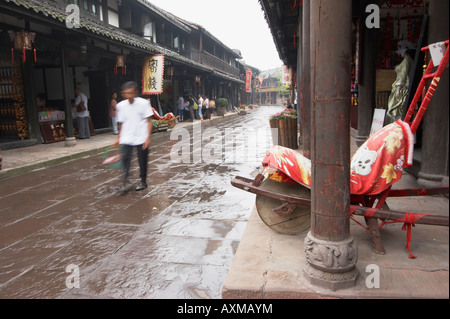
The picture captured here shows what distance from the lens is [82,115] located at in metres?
12.8

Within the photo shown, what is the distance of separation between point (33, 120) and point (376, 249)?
1126 centimetres

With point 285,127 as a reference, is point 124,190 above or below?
below

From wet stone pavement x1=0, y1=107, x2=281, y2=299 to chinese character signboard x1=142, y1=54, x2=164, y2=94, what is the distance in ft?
26.6

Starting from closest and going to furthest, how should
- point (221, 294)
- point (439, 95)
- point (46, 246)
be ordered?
point (221, 294)
point (46, 246)
point (439, 95)

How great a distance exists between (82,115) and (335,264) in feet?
39.8

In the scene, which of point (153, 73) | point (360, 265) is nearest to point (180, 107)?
point (153, 73)

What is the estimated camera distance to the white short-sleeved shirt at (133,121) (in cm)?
A: 585

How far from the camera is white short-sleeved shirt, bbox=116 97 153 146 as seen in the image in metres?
5.85

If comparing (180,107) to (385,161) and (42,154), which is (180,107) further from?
(385,161)

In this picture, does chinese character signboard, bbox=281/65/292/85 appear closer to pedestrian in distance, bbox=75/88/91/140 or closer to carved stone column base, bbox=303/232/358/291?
pedestrian in distance, bbox=75/88/91/140
